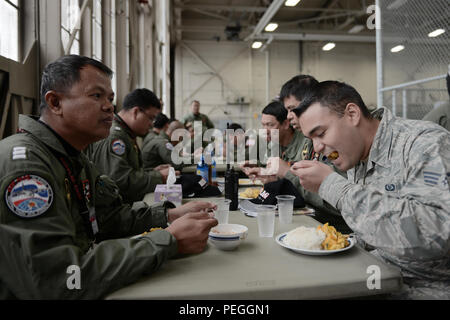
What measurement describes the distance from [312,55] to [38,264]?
50.8ft

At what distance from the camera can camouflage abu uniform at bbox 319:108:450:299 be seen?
3.63 ft

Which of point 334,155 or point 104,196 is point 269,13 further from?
point 104,196

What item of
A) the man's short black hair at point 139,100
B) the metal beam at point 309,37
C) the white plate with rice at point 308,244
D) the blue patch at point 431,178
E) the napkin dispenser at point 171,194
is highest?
the metal beam at point 309,37

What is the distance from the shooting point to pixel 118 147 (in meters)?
2.95

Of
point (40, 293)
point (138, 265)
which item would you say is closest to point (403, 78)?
point (138, 265)

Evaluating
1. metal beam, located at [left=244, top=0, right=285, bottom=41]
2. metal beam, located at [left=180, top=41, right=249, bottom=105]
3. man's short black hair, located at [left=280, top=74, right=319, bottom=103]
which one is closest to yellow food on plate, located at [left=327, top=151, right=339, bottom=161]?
man's short black hair, located at [left=280, top=74, right=319, bottom=103]

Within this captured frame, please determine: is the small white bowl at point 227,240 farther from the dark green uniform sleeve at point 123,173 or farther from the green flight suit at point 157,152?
the green flight suit at point 157,152

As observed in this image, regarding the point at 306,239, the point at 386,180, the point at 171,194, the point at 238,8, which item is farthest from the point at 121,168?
the point at 238,8

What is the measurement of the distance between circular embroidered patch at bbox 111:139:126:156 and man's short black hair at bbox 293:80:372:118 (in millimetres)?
1961

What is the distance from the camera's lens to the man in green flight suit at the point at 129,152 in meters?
2.88

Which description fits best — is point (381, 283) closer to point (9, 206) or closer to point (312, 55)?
point (9, 206)

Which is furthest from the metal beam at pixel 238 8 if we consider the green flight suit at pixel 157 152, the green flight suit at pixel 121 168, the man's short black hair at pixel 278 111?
the green flight suit at pixel 121 168

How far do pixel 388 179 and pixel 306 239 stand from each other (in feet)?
1.64

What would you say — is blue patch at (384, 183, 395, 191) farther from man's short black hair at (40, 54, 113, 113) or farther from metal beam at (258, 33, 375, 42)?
metal beam at (258, 33, 375, 42)
